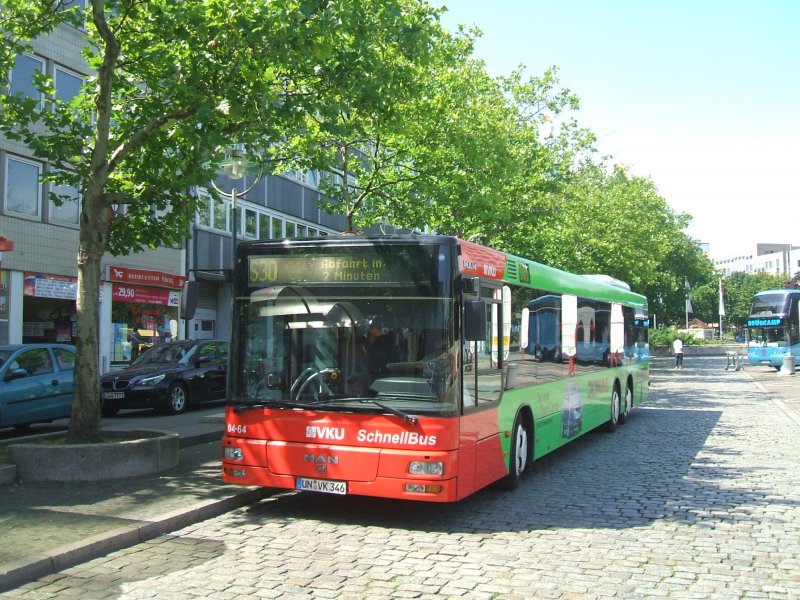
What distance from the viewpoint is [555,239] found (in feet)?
95.6

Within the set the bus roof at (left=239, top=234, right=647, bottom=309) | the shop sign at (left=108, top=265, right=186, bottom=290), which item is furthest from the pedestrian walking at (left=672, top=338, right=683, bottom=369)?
the bus roof at (left=239, top=234, right=647, bottom=309)

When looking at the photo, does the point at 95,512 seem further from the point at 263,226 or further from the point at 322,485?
the point at 263,226

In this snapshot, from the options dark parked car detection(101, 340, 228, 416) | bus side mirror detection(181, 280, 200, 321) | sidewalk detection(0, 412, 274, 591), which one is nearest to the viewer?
sidewalk detection(0, 412, 274, 591)

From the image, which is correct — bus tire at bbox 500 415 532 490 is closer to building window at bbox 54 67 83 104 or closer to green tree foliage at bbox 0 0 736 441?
green tree foliage at bbox 0 0 736 441

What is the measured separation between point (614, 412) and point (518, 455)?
247 inches

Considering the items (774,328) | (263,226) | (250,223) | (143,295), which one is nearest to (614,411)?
→ (143,295)

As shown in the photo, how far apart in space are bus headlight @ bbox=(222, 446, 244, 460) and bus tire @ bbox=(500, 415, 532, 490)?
2.88 metres

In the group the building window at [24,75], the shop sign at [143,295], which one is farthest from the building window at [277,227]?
the building window at [24,75]

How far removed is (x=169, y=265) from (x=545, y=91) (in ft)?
52.8

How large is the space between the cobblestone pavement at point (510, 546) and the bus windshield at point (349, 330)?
1173 millimetres

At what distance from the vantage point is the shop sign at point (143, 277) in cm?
2491

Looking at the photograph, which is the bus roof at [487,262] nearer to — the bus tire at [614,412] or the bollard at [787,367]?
the bus tire at [614,412]

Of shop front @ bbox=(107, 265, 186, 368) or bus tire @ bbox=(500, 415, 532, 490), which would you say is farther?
shop front @ bbox=(107, 265, 186, 368)

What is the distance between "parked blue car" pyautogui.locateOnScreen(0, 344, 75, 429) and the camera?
1328cm
